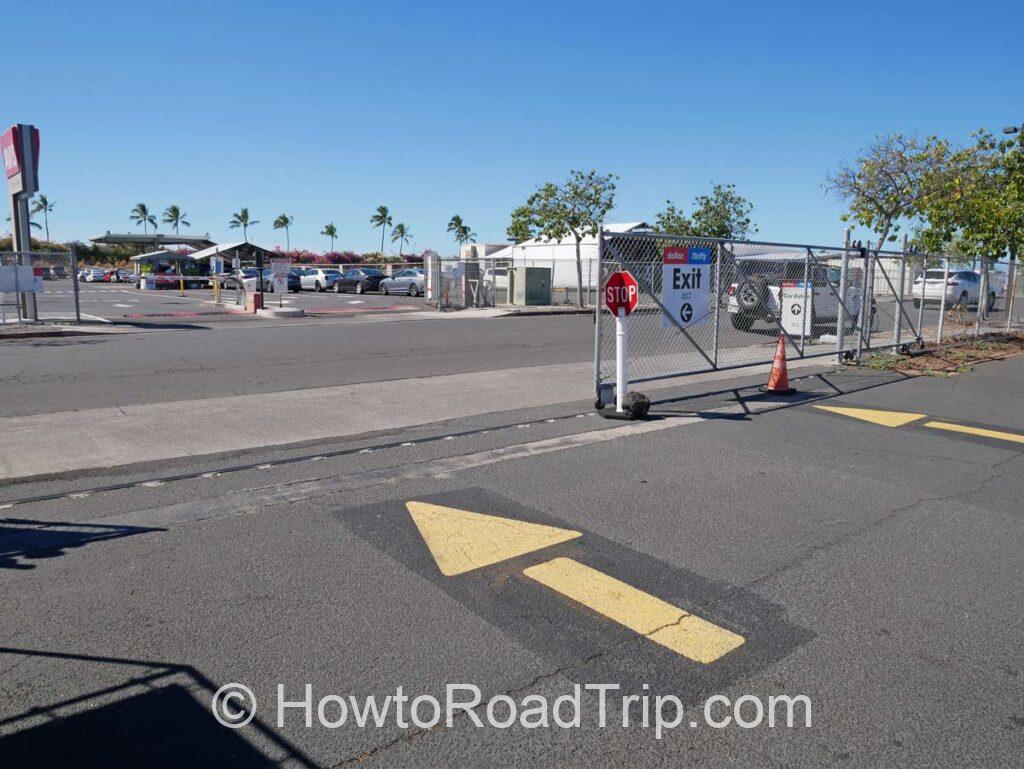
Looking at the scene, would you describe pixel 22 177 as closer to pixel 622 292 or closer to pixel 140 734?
pixel 622 292

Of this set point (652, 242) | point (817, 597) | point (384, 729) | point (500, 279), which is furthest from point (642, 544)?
point (500, 279)

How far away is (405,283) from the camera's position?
3828 centimetres

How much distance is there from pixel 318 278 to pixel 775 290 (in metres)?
33.8

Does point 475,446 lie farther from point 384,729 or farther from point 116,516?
point 384,729

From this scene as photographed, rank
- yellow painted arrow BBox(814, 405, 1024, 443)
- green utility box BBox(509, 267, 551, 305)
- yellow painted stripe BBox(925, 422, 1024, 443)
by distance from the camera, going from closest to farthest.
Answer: yellow painted stripe BBox(925, 422, 1024, 443), yellow painted arrow BBox(814, 405, 1024, 443), green utility box BBox(509, 267, 551, 305)

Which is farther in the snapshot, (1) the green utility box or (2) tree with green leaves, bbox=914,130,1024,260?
(1) the green utility box

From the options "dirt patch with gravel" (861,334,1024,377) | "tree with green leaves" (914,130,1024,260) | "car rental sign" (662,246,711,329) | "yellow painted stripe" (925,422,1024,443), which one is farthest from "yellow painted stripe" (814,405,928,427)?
"tree with green leaves" (914,130,1024,260)

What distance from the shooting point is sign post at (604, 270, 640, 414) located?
8.28 metres

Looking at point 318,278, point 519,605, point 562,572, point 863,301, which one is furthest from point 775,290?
point 318,278

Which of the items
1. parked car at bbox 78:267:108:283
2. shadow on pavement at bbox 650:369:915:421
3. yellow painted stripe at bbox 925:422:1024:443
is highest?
parked car at bbox 78:267:108:283

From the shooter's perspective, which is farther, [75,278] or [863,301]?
[75,278]

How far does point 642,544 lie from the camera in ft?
15.8
